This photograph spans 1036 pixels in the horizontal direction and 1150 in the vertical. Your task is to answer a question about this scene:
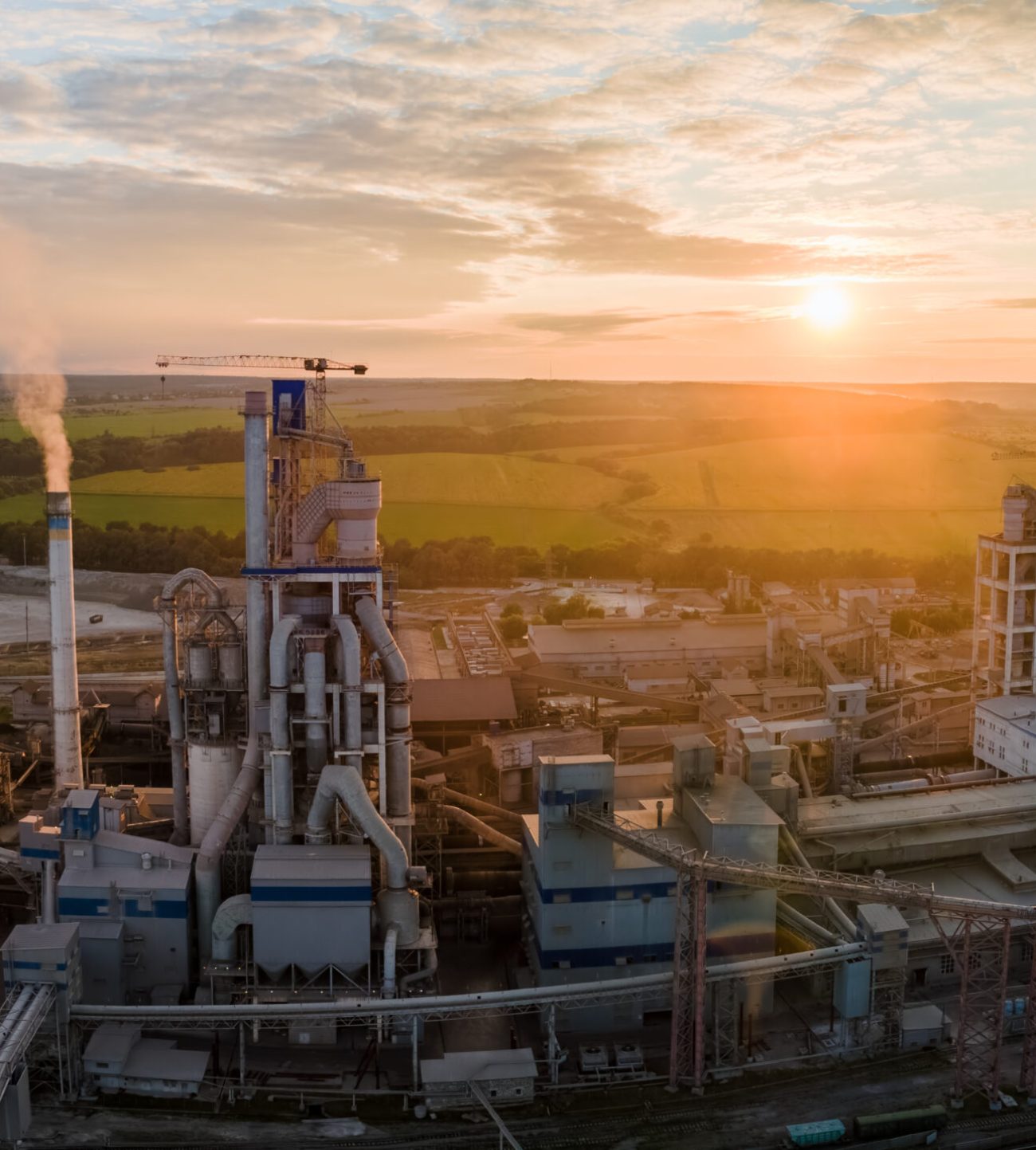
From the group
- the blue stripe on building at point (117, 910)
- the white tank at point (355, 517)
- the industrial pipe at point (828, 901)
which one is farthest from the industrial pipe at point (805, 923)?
the blue stripe on building at point (117, 910)

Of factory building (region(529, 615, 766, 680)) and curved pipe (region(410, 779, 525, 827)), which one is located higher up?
factory building (region(529, 615, 766, 680))

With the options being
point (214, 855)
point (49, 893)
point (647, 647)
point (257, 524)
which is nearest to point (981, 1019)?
point (214, 855)

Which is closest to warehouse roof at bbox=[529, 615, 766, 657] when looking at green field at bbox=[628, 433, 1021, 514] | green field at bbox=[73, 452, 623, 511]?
green field at bbox=[73, 452, 623, 511]

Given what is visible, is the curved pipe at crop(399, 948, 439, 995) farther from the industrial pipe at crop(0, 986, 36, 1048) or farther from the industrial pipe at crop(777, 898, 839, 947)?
the industrial pipe at crop(777, 898, 839, 947)

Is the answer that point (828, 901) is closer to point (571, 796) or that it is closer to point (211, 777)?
point (571, 796)

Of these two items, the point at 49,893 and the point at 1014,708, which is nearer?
the point at 49,893

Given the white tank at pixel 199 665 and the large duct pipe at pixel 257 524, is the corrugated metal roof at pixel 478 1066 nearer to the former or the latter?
the large duct pipe at pixel 257 524
